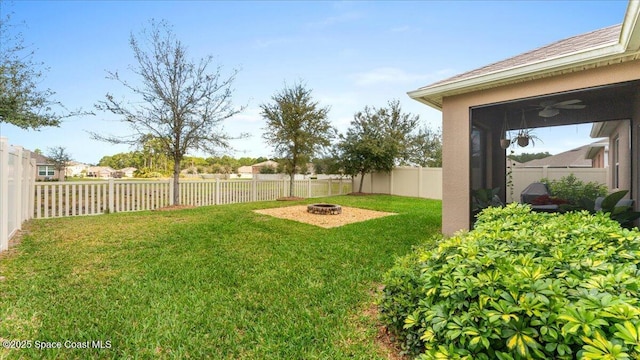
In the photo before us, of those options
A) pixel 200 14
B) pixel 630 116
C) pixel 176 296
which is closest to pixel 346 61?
pixel 200 14

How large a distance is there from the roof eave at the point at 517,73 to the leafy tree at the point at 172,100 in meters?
6.97

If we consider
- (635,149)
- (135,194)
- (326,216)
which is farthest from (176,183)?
(635,149)

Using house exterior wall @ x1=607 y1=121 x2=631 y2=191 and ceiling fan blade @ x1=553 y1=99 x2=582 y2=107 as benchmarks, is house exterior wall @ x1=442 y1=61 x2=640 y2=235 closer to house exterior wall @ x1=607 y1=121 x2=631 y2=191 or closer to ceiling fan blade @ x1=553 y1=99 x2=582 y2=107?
ceiling fan blade @ x1=553 y1=99 x2=582 y2=107

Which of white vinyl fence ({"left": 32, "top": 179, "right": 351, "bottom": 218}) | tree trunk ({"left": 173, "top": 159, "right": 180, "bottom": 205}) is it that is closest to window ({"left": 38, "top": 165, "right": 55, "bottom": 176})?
white vinyl fence ({"left": 32, "top": 179, "right": 351, "bottom": 218})

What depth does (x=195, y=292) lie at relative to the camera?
3.10 meters

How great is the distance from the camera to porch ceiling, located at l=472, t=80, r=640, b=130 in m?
4.18

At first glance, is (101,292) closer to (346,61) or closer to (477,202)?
(477,202)

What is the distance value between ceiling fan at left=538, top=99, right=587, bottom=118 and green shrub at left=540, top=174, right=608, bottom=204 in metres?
1.10

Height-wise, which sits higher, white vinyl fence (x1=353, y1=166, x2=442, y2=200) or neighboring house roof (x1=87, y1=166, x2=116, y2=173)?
neighboring house roof (x1=87, y1=166, x2=116, y2=173)

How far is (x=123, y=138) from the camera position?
917 cm

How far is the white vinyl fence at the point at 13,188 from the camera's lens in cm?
417

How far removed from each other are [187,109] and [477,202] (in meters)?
9.05

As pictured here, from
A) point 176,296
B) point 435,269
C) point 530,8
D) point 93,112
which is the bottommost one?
point 176,296

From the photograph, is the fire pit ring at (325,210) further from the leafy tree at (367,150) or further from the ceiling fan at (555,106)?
the leafy tree at (367,150)
